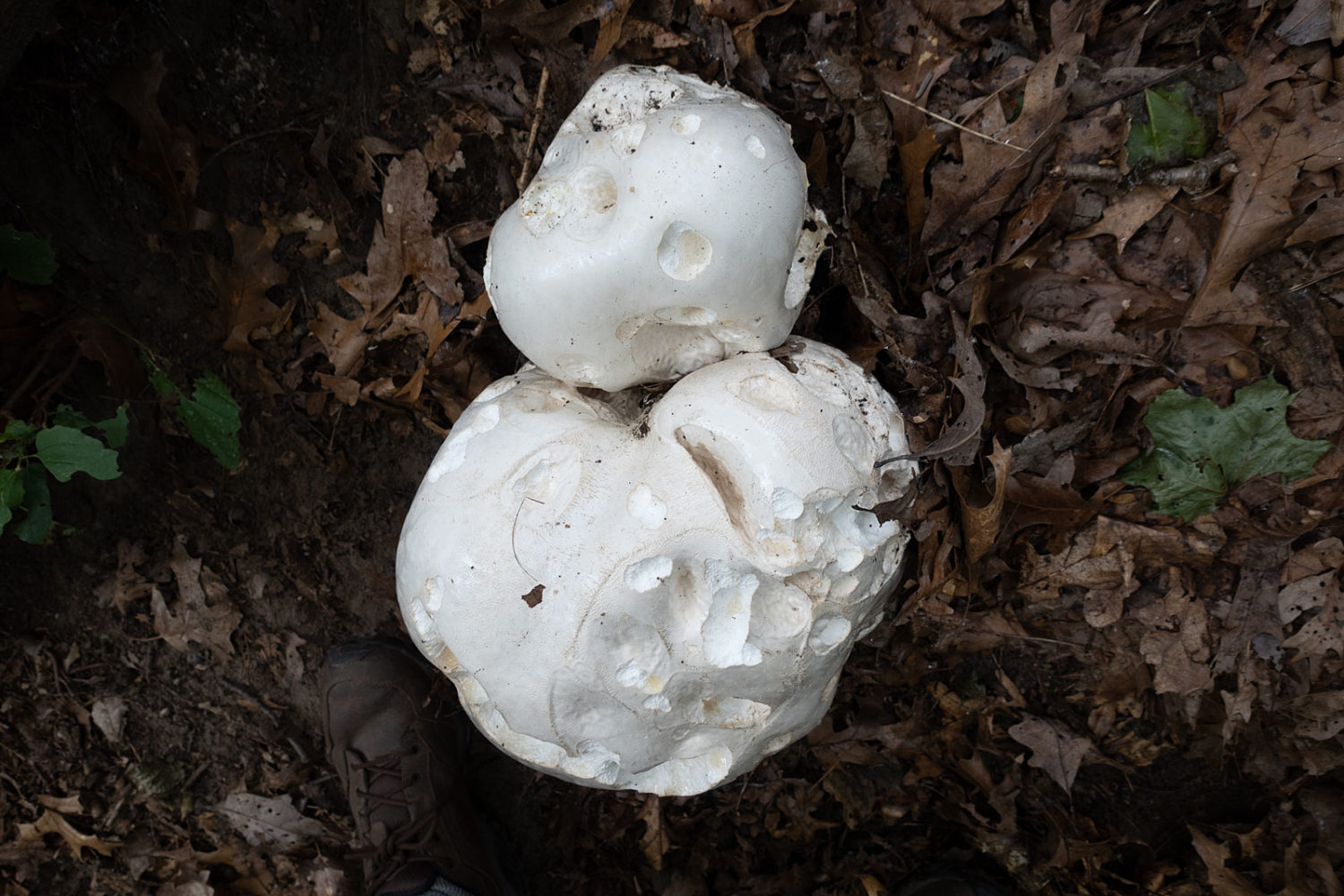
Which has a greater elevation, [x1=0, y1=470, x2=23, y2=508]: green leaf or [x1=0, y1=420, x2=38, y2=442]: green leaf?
[x1=0, y1=420, x2=38, y2=442]: green leaf

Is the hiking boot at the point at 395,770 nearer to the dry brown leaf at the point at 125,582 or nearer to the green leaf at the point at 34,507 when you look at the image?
the dry brown leaf at the point at 125,582

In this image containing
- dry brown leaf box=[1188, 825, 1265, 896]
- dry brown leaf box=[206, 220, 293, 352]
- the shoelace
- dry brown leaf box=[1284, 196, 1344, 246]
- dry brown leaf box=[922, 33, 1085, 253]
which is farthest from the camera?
the shoelace

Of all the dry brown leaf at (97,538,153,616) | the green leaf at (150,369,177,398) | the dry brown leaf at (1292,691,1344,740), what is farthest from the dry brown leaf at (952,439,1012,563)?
the dry brown leaf at (97,538,153,616)

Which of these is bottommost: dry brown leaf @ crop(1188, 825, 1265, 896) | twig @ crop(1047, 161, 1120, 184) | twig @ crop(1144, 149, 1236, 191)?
dry brown leaf @ crop(1188, 825, 1265, 896)

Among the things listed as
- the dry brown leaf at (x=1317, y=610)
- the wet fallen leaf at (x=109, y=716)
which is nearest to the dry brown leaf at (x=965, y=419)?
the dry brown leaf at (x=1317, y=610)

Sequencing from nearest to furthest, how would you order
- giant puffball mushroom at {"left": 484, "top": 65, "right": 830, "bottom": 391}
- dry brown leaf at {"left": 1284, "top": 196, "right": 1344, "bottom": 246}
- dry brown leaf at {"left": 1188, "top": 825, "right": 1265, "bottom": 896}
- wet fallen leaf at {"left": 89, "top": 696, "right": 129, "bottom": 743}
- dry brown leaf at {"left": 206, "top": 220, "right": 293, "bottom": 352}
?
giant puffball mushroom at {"left": 484, "top": 65, "right": 830, "bottom": 391} < dry brown leaf at {"left": 1284, "top": 196, "right": 1344, "bottom": 246} < dry brown leaf at {"left": 1188, "top": 825, "right": 1265, "bottom": 896} < dry brown leaf at {"left": 206, "top": 220, "right": 293, "bottom": 352} < wet fallen leaf at {"left": 89, "top": 696, "right": 129, "bottom": 743}

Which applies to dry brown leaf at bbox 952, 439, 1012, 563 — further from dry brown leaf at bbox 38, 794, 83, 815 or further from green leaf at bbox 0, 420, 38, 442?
dry brown leaf at bbox 38, 794, 83, 815

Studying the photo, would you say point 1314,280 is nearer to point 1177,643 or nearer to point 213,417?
point 1177,643
